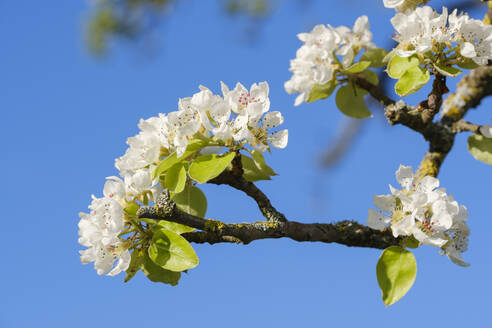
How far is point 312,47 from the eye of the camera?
2.34 metres

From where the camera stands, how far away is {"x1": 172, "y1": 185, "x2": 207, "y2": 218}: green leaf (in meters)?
1.84

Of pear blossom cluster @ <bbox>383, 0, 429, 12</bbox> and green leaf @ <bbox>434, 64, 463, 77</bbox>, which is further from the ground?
pear blossom cluster @ <bbox>383, 0, 429, 12</bbox>

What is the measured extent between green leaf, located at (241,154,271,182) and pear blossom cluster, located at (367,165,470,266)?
401 millimetres

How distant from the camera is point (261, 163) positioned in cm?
176

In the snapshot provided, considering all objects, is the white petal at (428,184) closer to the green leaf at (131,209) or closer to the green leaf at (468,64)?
the green leaf at (468,64)

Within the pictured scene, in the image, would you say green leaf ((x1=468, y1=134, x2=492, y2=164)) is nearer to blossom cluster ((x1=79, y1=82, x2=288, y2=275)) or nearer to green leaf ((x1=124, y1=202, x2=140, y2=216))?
blossom cluster ((x1=79, y1=82, x2=288, y2=275))

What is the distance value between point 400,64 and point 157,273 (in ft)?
3.75

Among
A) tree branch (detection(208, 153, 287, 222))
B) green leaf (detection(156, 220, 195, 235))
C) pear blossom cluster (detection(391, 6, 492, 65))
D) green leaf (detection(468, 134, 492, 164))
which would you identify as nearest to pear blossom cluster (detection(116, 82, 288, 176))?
tree branch (detection(208, 153, 287, 222))

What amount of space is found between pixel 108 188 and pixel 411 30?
4.00 ft

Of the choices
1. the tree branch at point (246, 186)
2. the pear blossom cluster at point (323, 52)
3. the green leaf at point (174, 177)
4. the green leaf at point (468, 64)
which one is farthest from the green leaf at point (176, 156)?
the green leaf at point (468, 64)

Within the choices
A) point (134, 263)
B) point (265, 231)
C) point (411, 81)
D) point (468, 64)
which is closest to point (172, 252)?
point (134, 263)

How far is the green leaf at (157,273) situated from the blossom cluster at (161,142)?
94 mm

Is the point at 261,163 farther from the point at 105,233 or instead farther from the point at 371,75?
the point at 371,75

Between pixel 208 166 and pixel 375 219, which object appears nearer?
pixel 208 166
